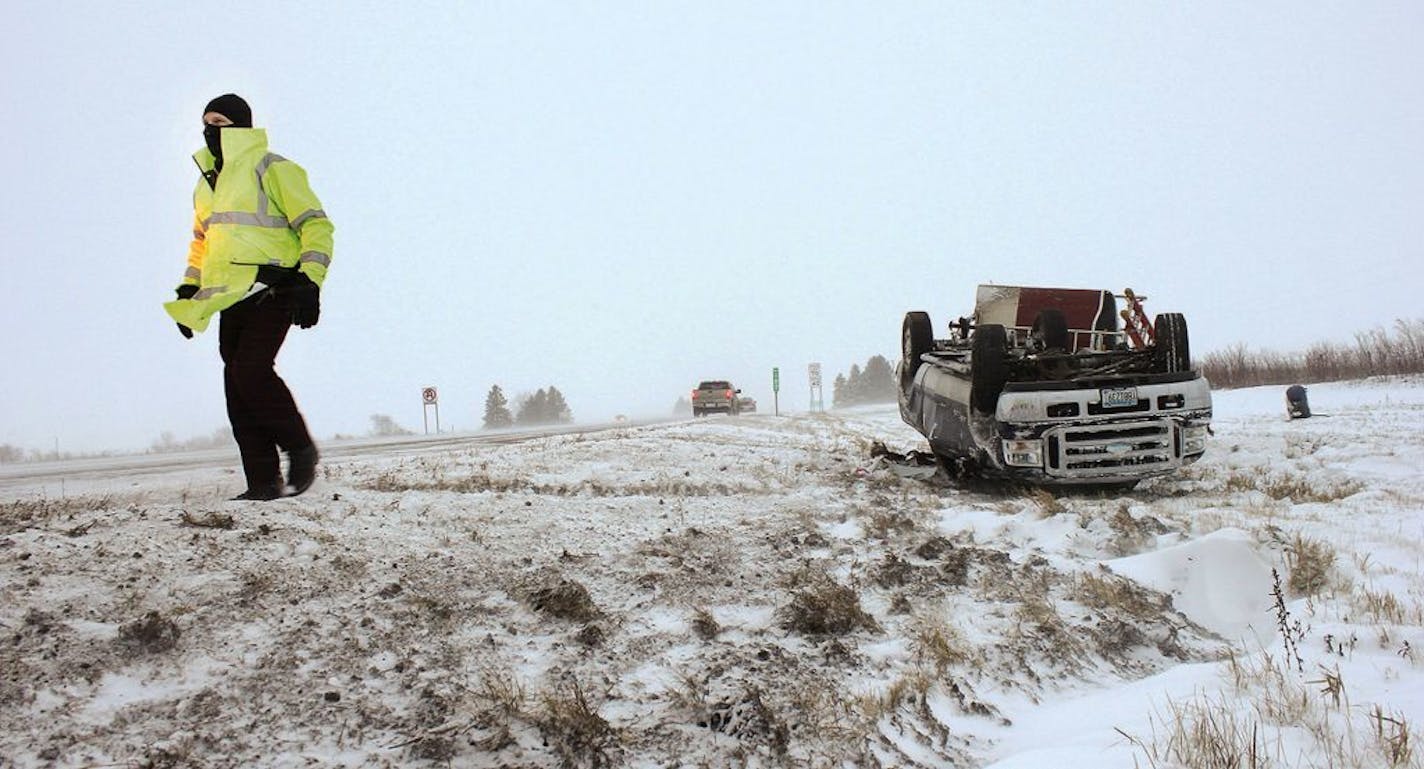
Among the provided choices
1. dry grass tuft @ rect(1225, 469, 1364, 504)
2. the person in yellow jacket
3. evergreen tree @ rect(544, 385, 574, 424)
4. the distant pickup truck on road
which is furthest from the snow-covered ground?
evergreen tree @ rect(544, 385, 574, 424)

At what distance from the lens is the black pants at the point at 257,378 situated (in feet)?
11.0

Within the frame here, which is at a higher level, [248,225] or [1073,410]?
[248,225]

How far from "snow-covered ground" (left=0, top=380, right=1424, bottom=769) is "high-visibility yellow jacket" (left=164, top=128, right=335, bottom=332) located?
109cm

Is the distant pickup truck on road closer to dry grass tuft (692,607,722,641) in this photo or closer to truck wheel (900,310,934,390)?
truck wheel (900,310,934,390)

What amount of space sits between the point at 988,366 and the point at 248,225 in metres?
5.54

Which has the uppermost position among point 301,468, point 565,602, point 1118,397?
point 1118,397

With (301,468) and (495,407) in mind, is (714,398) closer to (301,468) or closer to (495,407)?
(495,407)

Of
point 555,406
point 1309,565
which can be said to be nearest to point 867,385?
point 555,406

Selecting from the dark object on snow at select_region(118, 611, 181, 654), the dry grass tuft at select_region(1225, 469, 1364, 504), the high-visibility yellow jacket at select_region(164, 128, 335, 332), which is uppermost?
the high-visibility yellow jacket at select_region(164, 128, 335, 332)

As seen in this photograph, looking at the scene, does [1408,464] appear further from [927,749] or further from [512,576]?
[512,576]

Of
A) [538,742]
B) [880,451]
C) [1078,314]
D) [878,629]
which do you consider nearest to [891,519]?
[878,629]

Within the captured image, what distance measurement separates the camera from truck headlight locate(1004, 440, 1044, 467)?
5.93 meters

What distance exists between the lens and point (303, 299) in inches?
130

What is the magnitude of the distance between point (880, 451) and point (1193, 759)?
23.3 ft
